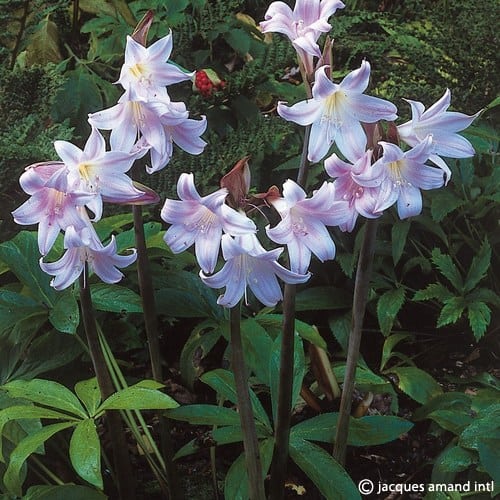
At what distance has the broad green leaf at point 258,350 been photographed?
3.02ft

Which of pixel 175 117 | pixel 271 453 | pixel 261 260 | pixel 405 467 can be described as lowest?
pixel 405 467

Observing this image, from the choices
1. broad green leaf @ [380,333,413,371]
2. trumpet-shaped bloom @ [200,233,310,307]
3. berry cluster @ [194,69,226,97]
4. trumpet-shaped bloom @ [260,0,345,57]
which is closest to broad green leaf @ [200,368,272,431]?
trumpet-shaped bloom @ [200,233,310,307]

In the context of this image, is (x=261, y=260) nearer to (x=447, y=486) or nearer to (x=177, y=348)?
(x=447, y=486)

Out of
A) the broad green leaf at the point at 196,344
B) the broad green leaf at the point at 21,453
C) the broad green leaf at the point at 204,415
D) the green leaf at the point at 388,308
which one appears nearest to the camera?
the broad green leaf at the point at 21,453

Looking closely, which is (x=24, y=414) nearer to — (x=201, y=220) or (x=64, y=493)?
(x=64, y=493)

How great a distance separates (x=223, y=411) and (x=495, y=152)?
80 cm

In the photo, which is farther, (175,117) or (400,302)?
(400,302)

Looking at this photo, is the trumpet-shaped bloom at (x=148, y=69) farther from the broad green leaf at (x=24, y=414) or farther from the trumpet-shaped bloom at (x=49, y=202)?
the broad green leaf at (x=24, y=414)

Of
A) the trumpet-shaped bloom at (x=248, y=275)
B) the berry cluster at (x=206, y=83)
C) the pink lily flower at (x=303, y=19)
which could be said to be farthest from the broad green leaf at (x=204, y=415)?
the berry cluster at (x=206, y=83)

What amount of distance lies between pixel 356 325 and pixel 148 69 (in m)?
0.37

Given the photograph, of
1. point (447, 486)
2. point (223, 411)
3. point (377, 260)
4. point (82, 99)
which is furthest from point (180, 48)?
point (447, 486)

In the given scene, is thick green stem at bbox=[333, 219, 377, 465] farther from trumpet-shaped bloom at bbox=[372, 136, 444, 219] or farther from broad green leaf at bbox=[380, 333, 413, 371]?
broad green leaf at bbox=[380, 333, 413, 371]

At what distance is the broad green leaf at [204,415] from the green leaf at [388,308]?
1.30 ft

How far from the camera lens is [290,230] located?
0.67 metres
